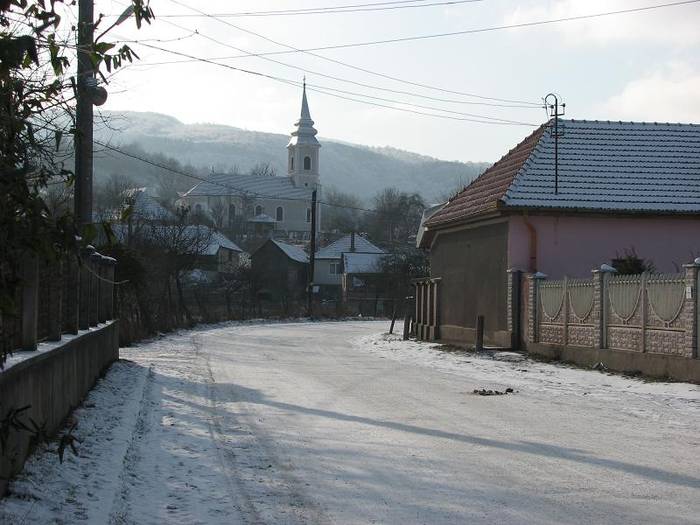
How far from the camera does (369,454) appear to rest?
8633 mm

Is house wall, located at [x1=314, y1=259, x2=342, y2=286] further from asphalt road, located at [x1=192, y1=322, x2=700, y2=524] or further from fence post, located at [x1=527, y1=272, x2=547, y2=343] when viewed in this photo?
asphalt road, located at [x1=192, y1=322, x2=700, y2=524]

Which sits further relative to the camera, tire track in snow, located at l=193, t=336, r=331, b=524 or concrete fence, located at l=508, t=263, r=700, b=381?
concrete fence, located at l=508, t=263, r=700, b=381

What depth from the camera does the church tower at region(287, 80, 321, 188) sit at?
417 feet

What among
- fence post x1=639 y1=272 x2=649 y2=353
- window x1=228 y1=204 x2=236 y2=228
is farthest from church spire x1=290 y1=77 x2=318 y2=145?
fence post x1=639 y1=272 x2=649 y2=353

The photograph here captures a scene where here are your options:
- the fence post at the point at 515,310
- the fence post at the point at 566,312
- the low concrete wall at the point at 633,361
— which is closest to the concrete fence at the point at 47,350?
the low concrete wall at the point at 633,361

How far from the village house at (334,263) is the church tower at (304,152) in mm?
33224

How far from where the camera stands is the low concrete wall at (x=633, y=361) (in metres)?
15.7

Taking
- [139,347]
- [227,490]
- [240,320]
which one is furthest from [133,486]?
[240,320]

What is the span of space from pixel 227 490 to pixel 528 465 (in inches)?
110

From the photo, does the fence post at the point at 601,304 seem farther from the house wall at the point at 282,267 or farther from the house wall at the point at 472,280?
the house wall at the point at 282,267

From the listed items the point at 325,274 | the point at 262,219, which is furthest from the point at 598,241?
the point at 262,219

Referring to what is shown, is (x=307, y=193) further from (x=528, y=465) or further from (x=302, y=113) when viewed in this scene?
(x=528, y=465)

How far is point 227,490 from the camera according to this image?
7.09 metres

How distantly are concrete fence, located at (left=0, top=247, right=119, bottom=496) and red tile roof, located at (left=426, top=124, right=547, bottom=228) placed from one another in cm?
1432
